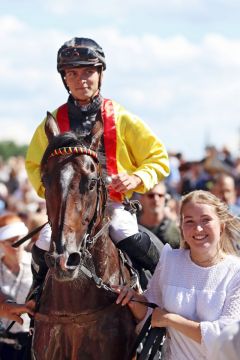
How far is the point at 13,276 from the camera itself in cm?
1022

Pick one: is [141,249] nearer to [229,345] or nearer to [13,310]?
[13,310]

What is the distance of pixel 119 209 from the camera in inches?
297

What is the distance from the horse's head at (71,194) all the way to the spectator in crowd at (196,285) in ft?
1.88

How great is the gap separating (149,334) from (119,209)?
1.11m

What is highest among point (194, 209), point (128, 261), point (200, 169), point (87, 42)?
point (87, 42)

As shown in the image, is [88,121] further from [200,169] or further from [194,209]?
[200,169]

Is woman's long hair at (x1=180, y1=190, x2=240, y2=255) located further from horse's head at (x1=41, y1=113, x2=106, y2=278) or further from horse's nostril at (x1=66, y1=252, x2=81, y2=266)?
horse's nostril at (x1=66, y1=252, x2=81, y2=266)

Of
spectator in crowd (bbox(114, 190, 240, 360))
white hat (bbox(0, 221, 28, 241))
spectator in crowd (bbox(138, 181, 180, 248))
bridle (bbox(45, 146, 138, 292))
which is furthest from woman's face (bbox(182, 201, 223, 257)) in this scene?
spectator in crowd (bbox(138, 181, 180, 248))

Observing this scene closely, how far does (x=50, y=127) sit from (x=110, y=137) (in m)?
0.70

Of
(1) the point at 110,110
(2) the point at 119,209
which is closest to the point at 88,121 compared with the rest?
(1) the point at 110,110

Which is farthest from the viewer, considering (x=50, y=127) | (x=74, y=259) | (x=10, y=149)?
(x=10, y=149)

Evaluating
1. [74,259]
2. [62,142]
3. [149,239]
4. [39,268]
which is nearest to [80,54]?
[62,142]

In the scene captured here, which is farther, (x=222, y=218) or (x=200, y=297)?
(x=222, y=218)

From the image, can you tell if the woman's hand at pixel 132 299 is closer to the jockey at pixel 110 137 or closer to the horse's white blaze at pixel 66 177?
the jockey at pixel 110 137
